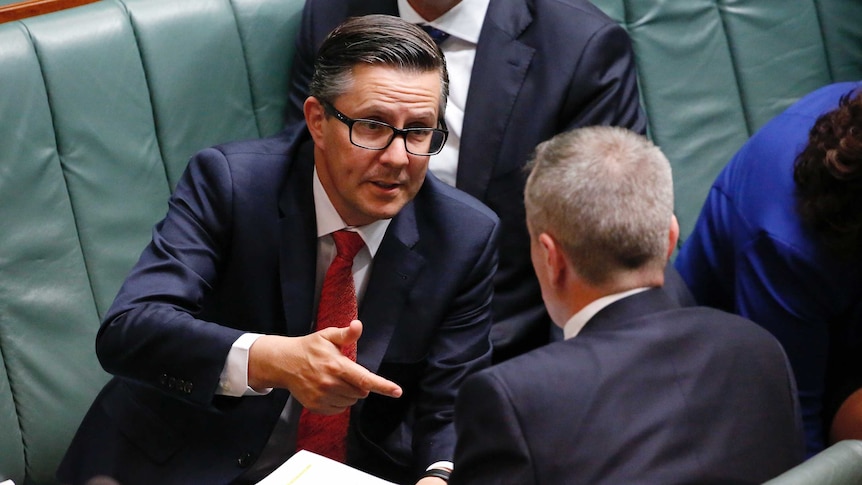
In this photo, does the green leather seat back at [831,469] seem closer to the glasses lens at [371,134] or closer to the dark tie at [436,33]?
the glasses lens at [371,134]

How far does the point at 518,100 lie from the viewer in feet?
→ 7.42

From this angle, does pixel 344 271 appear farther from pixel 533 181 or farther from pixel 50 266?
pixel 50 266

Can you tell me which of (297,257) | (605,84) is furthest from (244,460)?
(605,84)

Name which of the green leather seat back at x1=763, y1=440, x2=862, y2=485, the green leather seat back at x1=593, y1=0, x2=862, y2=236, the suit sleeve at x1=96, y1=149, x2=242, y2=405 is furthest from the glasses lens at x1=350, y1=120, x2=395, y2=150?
the green leather seat back at x1=593, y1=0, x2=862, y2=236

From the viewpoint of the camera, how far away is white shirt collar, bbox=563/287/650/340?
53.2 inches

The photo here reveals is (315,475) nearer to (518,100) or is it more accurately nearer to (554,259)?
(554,259)

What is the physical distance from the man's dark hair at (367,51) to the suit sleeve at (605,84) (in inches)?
21.3

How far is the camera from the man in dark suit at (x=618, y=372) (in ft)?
3.98

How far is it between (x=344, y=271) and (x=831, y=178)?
793mm

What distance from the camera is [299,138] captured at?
192 centimetres

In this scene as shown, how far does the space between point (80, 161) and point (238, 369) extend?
0.72 m

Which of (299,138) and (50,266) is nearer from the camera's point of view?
(299,138)

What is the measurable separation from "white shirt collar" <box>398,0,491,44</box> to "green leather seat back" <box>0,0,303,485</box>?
14.1 inches

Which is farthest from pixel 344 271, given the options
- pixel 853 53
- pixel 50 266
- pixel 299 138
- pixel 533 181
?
pixel 853 53
